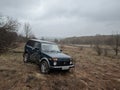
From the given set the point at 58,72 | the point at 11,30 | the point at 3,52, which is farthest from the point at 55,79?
the point at 11,30

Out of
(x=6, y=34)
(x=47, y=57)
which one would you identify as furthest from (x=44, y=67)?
(x=6, y=34)

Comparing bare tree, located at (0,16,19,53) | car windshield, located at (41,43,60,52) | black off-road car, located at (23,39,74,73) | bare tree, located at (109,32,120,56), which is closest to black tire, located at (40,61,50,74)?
black off-road car, located at (23,39,74,73)

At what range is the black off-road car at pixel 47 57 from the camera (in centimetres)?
908

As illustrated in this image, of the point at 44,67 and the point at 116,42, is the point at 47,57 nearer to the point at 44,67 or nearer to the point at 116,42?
the point at 44,67

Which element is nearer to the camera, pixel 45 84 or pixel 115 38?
pixel 45 84

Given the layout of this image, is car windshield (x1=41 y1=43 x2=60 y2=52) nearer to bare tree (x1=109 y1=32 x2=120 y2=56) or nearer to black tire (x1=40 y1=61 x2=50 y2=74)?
black tire (x1=40 y1=61 x2=50 y2=74)

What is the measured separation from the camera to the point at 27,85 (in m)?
7.49

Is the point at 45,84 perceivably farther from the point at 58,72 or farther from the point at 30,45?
the point at 30,45

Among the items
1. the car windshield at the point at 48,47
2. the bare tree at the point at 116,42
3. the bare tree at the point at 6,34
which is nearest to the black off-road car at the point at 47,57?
the car windshield at the point at 48,47

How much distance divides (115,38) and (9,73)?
2407 centimetres

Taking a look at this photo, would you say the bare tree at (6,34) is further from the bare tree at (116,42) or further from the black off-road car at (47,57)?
the bare tree at (116,42)

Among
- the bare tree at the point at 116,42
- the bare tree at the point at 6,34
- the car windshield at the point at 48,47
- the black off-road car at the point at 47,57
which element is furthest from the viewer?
the bare tree at the point at 116,42

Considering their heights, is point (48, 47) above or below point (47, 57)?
above

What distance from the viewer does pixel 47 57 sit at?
30.7ft
